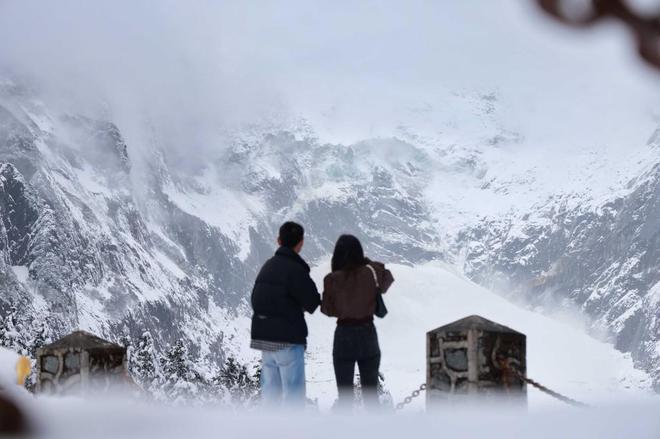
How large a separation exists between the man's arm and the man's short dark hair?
29 cm

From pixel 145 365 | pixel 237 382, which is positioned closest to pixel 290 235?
pixel 145 365

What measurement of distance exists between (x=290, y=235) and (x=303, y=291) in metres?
0.50

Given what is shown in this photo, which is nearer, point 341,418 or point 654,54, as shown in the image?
point 654,54

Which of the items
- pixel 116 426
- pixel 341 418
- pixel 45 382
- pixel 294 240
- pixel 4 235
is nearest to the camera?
pixel 116 426

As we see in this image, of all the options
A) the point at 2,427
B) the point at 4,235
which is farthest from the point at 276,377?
the point at 4,235

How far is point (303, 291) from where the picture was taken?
824 cm

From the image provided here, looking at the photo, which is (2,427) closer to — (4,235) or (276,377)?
(276,377)

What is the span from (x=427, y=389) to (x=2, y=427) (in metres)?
8.32

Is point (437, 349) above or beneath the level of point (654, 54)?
above

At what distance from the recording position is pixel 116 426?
156cm

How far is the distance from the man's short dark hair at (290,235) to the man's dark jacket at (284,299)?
0.48 feet

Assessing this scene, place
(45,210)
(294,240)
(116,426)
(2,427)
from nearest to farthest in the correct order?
(2,427), (116,426), (294,240), (45,210)

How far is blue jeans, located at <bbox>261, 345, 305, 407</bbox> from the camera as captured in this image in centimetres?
830

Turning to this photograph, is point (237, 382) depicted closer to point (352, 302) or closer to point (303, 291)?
point (352, 302)
